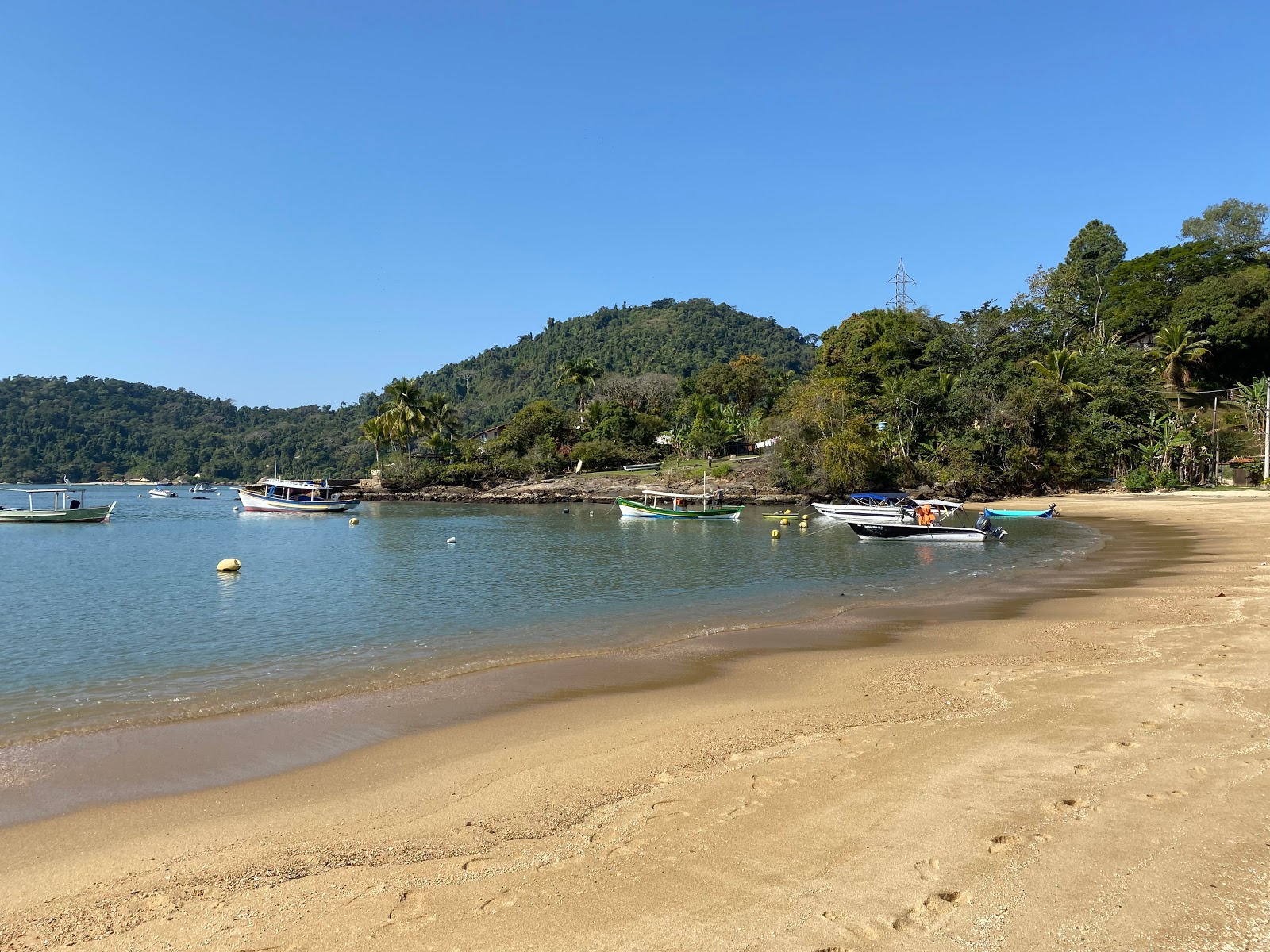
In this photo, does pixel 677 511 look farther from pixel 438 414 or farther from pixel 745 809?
pixel 438 414

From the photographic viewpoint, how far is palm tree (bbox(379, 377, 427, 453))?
8212 centimetres

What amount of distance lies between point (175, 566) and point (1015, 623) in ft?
102

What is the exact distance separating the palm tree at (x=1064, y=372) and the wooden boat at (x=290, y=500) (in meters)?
62.1

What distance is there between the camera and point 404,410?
270 ft

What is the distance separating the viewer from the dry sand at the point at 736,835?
4.75m

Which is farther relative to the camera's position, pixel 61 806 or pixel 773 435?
Answer: pixel 773 435

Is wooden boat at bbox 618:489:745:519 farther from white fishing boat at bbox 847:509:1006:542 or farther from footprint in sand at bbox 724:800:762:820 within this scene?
footprint in sand at bbox 724:800:762:820

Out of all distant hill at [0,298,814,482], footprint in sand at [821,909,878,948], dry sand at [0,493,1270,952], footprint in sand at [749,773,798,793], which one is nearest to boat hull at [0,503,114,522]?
dry sand at [0,493,1270,952]

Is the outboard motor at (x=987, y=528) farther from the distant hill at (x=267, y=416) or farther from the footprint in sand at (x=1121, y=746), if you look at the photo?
the distant hill at (x=267, y=416)

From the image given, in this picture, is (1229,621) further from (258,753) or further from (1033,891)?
(258,753)

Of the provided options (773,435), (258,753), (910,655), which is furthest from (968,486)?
(258,753)

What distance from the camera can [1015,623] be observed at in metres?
15.5

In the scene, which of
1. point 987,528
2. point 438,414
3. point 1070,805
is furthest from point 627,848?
point 438,414

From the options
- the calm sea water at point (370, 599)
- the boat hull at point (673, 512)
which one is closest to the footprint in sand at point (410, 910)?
the calm sea water at point (370, 599)
